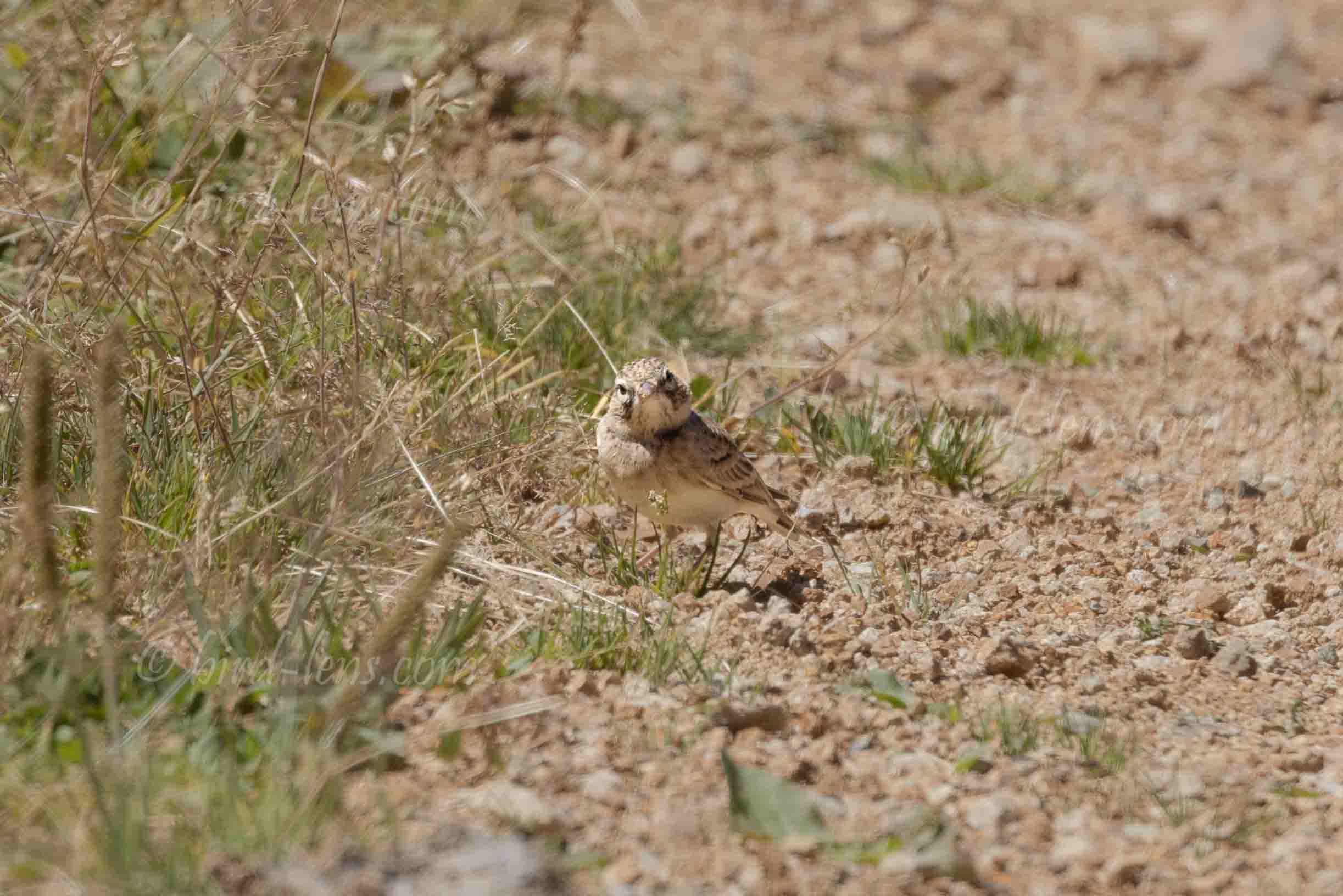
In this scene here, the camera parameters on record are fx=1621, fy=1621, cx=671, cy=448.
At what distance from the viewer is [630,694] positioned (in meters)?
3.53

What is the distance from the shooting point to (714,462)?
4488 millimetres

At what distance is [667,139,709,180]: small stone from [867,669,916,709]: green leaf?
4.28 meters

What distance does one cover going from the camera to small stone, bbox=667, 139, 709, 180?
7676mm

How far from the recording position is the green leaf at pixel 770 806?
3031 millimetres

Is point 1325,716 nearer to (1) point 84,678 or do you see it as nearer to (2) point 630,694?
(2) point 630,694

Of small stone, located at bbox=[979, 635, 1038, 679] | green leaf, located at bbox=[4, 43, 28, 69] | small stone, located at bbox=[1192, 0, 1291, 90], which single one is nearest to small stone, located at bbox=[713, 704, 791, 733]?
small stone, located at bbox=[979, 635, 1038, 679]

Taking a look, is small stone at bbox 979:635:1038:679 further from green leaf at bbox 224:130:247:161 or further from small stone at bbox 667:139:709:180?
small stone at bbox 667:139:709:180

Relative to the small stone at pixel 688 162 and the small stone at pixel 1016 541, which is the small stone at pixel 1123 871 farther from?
the small stone at pixel 688 162

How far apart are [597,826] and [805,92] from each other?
6.68 meters

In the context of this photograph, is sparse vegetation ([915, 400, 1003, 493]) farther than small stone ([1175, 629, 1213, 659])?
Yes

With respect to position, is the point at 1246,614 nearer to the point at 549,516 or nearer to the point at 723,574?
the point at 723,574

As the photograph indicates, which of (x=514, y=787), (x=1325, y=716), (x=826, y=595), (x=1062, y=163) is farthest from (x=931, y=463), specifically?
(x=1062, y=163)

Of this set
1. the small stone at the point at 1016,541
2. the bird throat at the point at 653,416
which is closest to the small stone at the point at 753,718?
the bird throat at the point at 653,416

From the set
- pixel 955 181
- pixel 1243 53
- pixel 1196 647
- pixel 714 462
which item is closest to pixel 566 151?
pixel 955 181
